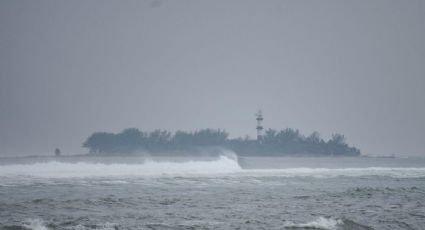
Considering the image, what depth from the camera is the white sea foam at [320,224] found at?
744 inches

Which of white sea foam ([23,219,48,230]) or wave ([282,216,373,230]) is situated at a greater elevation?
white sea foam ([23,219,48,230])

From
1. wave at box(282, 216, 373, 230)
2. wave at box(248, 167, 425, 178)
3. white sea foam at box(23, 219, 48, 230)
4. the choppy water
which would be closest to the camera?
white sea foam at box(23, 219, 48, 230)

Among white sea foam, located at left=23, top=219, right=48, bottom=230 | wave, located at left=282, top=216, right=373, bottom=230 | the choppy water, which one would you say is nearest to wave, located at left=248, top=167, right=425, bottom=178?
the choppy water

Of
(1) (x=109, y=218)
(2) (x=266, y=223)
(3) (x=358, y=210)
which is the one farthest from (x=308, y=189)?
(1) (x=109, y=218)

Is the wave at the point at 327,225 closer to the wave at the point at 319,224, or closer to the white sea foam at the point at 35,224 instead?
the wave at the point at 319,224

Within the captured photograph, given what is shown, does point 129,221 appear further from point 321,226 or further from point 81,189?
point 81,189

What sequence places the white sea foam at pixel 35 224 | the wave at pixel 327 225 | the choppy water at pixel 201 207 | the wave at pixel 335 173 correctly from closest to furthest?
the white sea foam at pixel 35 224 < the wave at pixel 327 225 < the choppy water at pixel 201 207 < the wave at pixel 335 173

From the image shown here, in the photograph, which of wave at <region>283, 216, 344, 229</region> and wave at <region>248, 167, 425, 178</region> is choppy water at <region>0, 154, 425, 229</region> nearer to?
wave at <region>283, 216, 344, 229</region>

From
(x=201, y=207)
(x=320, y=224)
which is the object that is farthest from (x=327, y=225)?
(x=201, y=207)

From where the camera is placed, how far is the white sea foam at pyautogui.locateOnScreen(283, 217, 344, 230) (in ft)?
62.0

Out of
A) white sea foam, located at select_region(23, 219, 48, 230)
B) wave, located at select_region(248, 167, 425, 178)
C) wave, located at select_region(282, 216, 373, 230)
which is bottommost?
wave, located at select_region(282, 216, 373, 230)

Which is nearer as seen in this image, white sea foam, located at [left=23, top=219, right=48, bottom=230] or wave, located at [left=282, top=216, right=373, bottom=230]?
white sea foam, located at [left=23, top=219, right=48, bottom=230]

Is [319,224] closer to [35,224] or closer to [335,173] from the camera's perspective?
[35,224]

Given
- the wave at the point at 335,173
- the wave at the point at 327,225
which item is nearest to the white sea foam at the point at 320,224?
the wave at the point at 327,225
